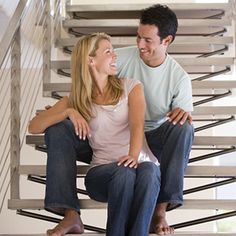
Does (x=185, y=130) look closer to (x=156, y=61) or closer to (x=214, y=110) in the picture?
(x=156, y=61)

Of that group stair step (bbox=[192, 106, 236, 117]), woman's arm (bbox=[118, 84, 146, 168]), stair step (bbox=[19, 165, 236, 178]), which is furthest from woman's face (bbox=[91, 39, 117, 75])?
stair step (bbox=[192, 106, 236, 117])

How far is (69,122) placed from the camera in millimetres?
1928

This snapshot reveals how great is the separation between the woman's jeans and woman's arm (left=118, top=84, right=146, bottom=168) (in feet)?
0.39

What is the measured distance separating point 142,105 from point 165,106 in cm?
23

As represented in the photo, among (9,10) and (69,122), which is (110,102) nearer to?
(69,122)

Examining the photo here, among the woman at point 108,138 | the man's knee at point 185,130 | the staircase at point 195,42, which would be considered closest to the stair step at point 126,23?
the staircase at point 195,42

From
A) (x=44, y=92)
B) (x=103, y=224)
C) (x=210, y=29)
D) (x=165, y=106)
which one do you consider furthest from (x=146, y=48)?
(x=103, y=224)

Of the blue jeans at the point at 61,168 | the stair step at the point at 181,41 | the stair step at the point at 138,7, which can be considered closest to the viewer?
the blue jeans at the point at 61,168

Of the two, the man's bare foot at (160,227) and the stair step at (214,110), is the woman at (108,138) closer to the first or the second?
the man's bare foot at (160,227)

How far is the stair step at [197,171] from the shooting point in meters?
2.07

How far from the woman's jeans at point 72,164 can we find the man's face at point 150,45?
1.21 feet

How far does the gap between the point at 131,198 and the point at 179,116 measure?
1.34 ft

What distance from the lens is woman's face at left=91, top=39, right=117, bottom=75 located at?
199 cm

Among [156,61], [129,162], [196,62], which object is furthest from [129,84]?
[196,62]
